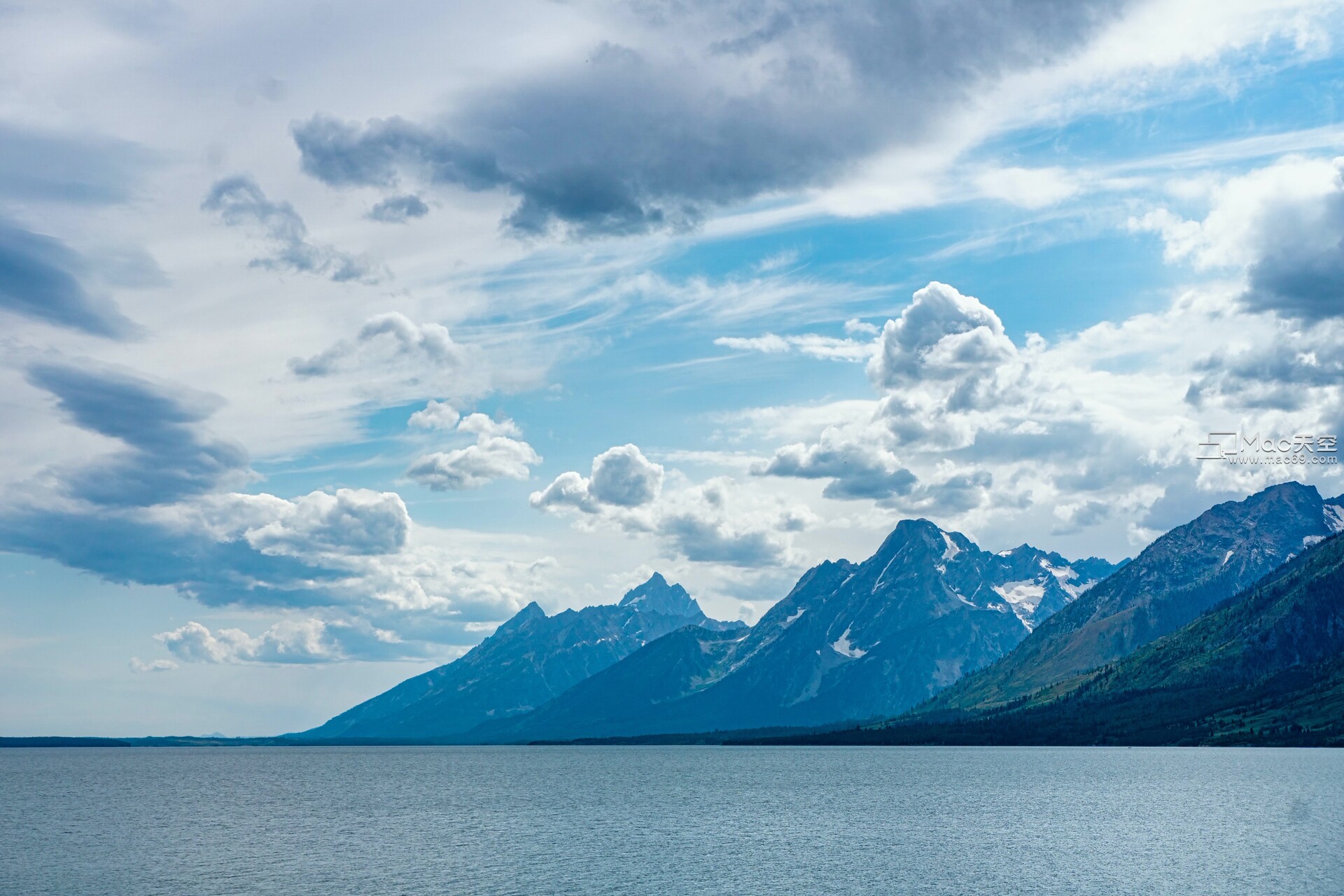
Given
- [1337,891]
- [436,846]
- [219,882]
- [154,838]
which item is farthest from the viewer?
[154,838]

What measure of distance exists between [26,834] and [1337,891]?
179 metres

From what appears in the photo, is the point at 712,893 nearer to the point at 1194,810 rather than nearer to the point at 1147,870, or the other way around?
the point at 1147,870

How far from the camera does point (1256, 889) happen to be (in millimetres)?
111812

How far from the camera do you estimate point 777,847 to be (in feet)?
491

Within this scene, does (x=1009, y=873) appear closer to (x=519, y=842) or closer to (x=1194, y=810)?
(x=519, y=842)

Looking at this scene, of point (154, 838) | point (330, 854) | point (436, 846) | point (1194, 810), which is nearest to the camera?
point (330, 854)

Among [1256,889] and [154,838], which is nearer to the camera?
[1256,889]

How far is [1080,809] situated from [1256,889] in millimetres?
91608

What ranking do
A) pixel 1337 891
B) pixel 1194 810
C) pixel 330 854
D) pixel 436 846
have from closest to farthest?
1. pixel 1337 891
2. pixel 330 854
3. pixel 436 846
4. pixel 1194 810

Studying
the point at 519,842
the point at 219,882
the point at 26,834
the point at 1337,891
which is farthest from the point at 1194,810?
the point at 26,834

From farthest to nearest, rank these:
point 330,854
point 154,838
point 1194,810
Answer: point 1194,810 → point 154,838 → point 330,854

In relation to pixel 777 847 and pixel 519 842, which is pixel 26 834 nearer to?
pixel 519 842

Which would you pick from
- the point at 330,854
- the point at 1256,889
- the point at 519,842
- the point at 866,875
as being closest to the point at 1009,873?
the point at 866,875

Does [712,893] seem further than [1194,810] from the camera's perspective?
No
